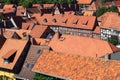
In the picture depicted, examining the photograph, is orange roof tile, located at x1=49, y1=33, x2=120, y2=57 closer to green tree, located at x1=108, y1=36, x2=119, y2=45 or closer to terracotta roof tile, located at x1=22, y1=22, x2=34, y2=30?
green tree, located at x1=108, y1=36, x2=119, y2=45

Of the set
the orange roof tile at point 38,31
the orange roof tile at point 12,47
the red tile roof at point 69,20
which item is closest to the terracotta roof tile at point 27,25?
the orange roof tile at point 38,31

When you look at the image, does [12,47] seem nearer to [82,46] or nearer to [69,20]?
[82,46]

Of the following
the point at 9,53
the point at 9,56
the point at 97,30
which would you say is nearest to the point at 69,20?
the point at 97,30

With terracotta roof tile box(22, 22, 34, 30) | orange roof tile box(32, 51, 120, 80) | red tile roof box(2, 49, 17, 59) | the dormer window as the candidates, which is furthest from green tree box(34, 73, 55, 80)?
terracotta roof tile box(22, 22, 34, 30)

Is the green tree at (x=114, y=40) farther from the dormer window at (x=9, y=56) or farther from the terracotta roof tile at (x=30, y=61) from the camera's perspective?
the dormer window at (x=9, y=56)

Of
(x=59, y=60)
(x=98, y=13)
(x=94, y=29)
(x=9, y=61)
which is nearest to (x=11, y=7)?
(x=98, y=13)

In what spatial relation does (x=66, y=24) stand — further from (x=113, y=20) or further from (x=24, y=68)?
(x=24, y=68)
